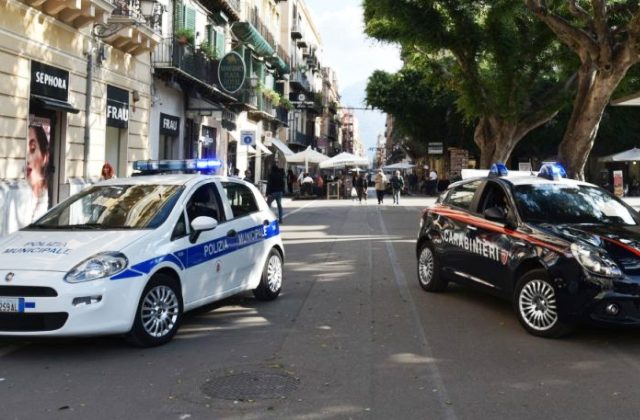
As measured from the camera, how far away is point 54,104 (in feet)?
47.9

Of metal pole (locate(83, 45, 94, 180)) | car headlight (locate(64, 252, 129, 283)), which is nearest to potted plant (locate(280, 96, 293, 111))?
metal pole (locate(83, 45, 94, 180))

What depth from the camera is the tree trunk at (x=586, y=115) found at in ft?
46.9

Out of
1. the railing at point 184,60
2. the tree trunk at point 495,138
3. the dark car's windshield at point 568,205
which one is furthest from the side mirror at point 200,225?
the tree trunk at point 495,138

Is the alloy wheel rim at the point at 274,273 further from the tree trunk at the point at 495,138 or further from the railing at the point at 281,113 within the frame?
the railing at the point at 281,113

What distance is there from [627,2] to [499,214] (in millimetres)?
11701

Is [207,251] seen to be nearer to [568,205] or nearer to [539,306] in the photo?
[539,306]

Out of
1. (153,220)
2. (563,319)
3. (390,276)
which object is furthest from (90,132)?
(563,319)

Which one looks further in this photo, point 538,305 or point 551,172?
point 551,172

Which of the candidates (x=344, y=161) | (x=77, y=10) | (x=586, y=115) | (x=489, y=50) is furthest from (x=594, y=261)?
(x=344, y=161)

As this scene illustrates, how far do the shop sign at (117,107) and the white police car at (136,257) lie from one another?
10.4m

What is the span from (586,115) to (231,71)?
45.6 feet

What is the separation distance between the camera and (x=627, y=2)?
53.9 feet

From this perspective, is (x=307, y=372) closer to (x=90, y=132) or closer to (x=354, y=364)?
(x=354, y=364)

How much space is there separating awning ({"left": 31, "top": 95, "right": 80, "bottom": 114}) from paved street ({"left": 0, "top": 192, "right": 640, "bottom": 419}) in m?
8.31
